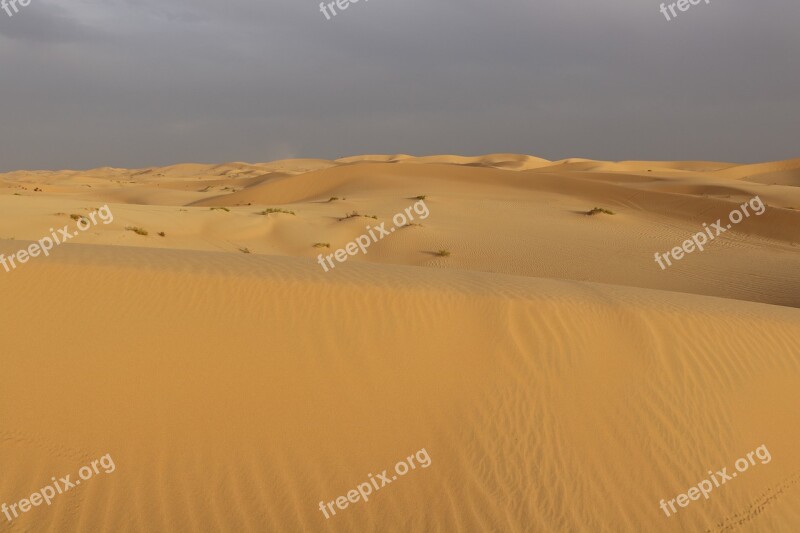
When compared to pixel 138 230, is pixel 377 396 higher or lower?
lower

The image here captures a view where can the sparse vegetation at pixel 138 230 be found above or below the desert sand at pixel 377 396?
above

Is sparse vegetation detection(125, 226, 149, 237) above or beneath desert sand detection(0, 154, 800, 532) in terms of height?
above

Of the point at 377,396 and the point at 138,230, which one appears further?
the point at 138,230

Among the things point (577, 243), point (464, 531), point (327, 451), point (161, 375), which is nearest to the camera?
point (464, 531)

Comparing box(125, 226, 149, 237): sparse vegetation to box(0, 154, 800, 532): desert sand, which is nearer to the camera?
box(0, 154, 800, 532): desert sand

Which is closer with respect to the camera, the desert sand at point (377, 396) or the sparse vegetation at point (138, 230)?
the desert sand at point (377, 396)

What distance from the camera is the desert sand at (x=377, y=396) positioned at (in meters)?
3.52

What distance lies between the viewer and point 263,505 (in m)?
3.43

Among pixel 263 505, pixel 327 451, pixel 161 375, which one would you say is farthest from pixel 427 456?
pixel 161 375

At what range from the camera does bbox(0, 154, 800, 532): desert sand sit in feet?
11.6

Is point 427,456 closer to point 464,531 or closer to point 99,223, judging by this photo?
point 464,531

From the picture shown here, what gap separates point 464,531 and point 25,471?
2666 millimetres

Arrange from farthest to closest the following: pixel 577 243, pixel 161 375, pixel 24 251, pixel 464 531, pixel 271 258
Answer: pixel 577 243 → pixel 271 258 → pixel 24 251 → pixel 161 375 → pixel 464 531

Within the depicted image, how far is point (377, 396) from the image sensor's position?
4.37 metres
